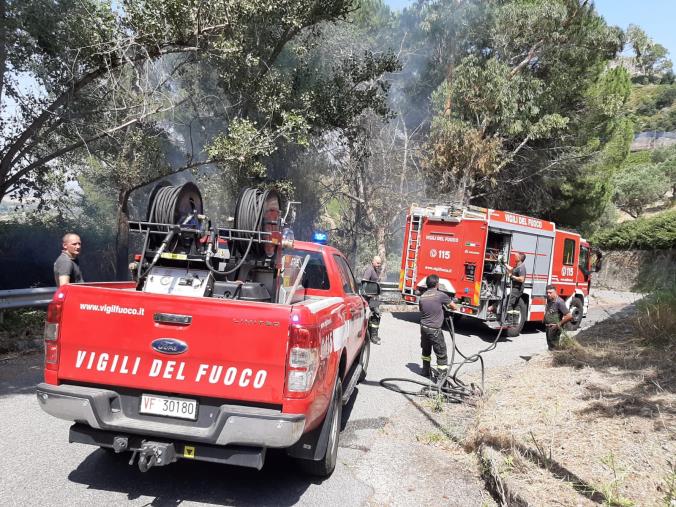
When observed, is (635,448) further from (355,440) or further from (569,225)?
(569,225)

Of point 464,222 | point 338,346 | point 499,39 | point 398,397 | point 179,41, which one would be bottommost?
point 398,397

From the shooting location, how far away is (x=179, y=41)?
9.85 meters

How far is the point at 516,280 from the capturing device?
1235 cm

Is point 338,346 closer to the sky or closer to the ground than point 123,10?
closer to the ground

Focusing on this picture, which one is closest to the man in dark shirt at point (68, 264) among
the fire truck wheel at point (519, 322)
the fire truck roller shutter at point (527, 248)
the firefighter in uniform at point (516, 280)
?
the firefighter in uniform at point (516, 280)

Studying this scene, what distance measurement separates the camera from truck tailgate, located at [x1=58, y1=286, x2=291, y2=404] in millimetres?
3285

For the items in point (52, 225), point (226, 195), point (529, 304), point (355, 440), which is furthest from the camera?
point (226, 195)

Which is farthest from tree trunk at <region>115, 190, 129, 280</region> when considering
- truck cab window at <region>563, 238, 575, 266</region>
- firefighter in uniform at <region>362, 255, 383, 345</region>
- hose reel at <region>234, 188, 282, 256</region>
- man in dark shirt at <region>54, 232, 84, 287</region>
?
truck cab window at <region>563, 238, 575, 266</region>

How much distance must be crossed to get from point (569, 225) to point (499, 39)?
487 inches

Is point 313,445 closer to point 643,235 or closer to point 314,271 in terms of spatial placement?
point 314,271

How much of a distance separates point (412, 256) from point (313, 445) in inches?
380

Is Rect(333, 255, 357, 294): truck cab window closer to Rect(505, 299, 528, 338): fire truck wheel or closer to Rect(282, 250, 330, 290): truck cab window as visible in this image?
Rect(282, 250, 330, 290): truck cab window

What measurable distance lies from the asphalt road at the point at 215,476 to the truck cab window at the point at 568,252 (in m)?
9.98

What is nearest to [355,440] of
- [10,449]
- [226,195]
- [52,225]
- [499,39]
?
[10,449]
